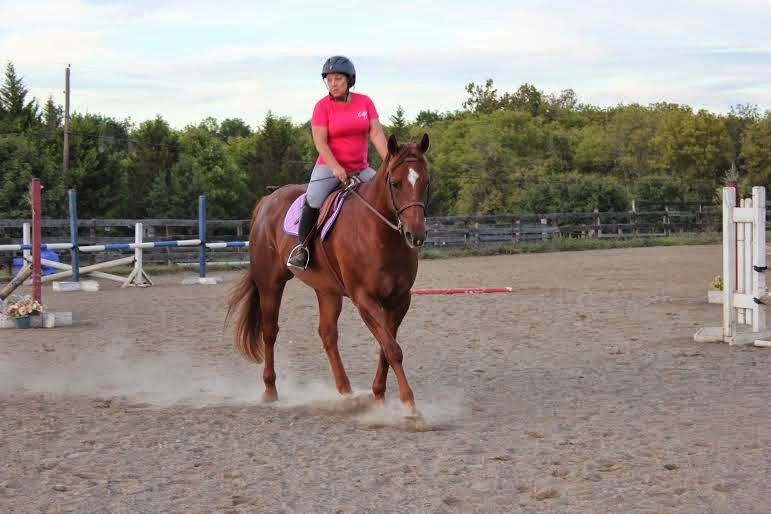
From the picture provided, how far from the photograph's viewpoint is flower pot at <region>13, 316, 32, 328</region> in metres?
12.1

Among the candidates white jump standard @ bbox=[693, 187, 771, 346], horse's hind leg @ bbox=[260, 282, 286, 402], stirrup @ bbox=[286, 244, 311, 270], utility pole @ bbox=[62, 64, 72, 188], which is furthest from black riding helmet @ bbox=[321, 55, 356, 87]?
utility pole @ bbox=[62, 64, 72, 188]

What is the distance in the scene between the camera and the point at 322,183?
7023 mm

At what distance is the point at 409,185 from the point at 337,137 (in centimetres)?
123

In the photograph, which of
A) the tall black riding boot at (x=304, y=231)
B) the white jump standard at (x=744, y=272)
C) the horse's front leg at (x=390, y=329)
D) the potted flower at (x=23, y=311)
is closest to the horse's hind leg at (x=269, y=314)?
the tall black riding boot at (x=304, y=231)

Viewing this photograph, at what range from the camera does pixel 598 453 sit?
5000 mm

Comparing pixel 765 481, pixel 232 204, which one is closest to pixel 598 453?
pixel 765 481

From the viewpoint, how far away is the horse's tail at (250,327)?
8.02m

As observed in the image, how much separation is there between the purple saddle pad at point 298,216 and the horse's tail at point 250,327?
2.87 feet

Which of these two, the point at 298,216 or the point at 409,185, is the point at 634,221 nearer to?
the point at 298,216

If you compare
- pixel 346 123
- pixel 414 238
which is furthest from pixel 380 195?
pixel 346 123

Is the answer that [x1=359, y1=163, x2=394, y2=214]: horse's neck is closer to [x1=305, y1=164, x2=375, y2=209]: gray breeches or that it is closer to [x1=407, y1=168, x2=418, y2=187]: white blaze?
[x1=407, y1=168, x2=418, y2=187]: white blaze

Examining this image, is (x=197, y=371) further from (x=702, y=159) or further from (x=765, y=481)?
(x=702, y=159)

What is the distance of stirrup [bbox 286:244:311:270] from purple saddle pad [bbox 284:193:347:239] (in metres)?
0.20

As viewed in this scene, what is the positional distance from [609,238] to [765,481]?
34210 millimetres
